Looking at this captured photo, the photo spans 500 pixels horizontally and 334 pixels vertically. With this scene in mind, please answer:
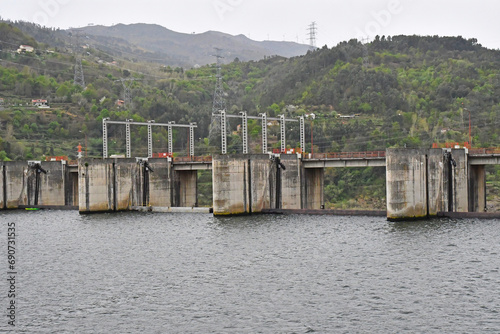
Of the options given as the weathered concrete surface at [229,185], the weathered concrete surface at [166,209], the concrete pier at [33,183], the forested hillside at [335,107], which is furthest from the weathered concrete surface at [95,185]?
the forested hillside at [335,107]

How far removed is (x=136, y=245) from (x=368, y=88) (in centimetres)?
11126

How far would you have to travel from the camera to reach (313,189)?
8038 centimetres

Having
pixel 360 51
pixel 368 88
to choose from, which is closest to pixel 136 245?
pixel 368 88

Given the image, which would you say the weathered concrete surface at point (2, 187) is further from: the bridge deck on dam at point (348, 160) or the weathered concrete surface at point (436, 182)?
the weathered concrete surface at point (436, 182)

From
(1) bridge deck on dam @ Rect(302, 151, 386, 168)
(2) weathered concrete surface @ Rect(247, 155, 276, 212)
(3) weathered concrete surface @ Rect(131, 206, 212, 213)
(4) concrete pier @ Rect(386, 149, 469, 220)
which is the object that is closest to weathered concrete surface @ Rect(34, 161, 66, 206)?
(3) weathered concrete surface @ Rect(131, 206, 212, 213)

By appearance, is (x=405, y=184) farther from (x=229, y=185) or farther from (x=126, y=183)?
(x=126, y=183)

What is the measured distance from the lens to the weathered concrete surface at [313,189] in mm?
78875

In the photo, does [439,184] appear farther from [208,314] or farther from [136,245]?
[208,314]

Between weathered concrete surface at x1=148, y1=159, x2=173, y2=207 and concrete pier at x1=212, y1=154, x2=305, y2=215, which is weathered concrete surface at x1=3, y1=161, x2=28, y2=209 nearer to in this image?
weathered concrete surface at x1=148, y1=159, x2=173, y2=207

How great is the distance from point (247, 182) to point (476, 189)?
2353cm

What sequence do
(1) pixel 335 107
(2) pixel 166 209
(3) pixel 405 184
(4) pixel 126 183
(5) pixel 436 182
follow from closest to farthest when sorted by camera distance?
1. (3) pixel 405 184
2. (5) pixel 436 182
3. (2) pixel 166 209
4. (4) pixel 126 183
5. (1) pixel 335 107

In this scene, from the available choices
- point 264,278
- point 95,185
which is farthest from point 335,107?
point 264,278


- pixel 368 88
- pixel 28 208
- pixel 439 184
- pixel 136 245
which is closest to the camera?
pixel 136 245

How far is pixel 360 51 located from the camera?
19375cm
